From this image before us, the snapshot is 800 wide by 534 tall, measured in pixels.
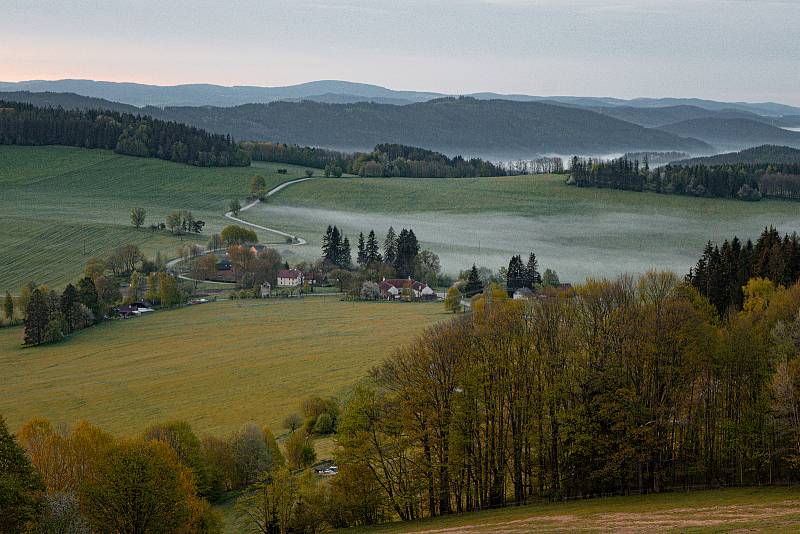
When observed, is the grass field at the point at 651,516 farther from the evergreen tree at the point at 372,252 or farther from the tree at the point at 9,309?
the evergreen tree at the point at 372,252

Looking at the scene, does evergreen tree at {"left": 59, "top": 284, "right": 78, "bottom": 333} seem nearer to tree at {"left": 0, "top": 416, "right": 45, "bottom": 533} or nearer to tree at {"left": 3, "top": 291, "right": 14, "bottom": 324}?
tree at {"left": 3, "top": 291, "right": 14, "bottom": 324}

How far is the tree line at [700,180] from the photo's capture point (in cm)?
16162

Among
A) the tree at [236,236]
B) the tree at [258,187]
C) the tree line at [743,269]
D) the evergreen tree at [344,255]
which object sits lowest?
the evergreen tree at [344,255]

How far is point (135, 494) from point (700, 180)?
494 feet

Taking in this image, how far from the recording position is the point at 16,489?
26859 mm

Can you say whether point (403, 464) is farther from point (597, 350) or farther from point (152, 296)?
point (152, 296)

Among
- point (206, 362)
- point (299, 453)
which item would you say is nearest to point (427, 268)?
point (206, 362)

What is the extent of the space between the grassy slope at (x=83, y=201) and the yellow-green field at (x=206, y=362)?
87.8ft

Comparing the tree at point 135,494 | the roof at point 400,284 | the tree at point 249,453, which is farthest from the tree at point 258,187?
the tree at point 135,494

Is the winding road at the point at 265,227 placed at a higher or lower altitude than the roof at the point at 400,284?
higher

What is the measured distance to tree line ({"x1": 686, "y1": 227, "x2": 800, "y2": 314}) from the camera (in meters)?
52.4

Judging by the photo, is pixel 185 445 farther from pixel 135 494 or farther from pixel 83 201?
pixel 83 201

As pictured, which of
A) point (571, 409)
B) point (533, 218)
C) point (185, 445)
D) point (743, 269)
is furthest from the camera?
point (533, 218)

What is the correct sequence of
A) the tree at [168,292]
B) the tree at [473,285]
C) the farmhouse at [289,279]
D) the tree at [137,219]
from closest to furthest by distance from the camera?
the tree at [168,292] → the tree at [473,285] → the farmhouse at [289,279] → the tree at [137,219]
